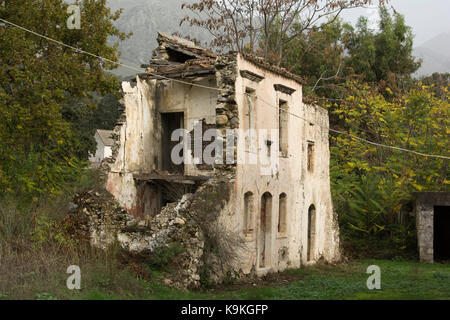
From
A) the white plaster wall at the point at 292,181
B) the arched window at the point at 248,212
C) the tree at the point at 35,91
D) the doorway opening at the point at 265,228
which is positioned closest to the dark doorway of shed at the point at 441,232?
the white plaster wall at the point at 292,181

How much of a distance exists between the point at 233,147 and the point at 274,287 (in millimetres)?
4237

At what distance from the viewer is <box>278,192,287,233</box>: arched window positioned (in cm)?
1959

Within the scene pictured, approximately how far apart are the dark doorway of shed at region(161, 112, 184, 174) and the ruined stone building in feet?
0.12

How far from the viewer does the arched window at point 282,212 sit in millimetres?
19594

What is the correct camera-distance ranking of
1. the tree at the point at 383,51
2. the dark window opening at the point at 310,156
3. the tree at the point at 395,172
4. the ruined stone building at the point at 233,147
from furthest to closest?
the tree at the point at 383,51, the tree at the point at 395,172, the dark window opening at the point at 310,156, the ruined stone building at the point at 233,147

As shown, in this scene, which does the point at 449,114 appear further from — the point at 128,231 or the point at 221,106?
the point at 128,231

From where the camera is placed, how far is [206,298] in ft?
42.4

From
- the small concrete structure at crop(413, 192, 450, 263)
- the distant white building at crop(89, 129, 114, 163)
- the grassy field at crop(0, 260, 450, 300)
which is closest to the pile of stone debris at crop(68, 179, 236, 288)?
the grassy field at crop(0, 260, 450, 300)

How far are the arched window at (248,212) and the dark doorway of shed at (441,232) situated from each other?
11.0m

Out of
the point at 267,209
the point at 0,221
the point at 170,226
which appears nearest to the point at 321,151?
the point at 267,209

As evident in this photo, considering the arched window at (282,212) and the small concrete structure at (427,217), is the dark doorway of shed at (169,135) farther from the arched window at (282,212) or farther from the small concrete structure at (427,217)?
the small concrete structure at (427,217)

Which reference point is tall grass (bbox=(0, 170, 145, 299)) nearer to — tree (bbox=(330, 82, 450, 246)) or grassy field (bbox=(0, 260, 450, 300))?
grassy field (bbox=(0, 260, 450, 300))

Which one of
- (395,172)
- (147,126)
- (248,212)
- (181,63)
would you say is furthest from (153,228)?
(395,172)

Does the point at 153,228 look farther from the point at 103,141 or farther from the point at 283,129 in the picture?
the point at 103,141
